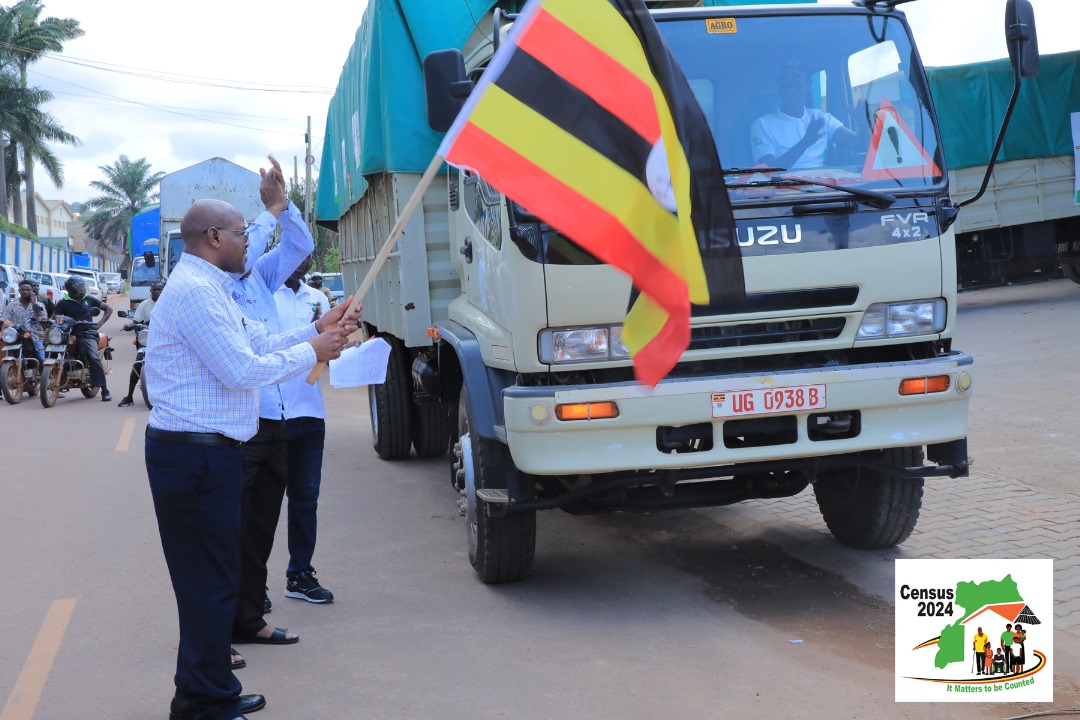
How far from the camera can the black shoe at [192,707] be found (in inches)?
159

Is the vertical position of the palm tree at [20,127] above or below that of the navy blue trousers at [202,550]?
above

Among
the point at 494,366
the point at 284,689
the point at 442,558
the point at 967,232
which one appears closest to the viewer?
the point at 284,689

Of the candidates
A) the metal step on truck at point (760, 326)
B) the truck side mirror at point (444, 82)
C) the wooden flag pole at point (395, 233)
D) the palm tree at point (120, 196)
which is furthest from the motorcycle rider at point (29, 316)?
the palm tree at point (120, 196)

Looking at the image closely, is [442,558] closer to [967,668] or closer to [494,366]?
[494,366]

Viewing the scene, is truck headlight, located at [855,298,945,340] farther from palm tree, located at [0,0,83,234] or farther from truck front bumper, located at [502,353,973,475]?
palm tree, located at [0,0,83,234]

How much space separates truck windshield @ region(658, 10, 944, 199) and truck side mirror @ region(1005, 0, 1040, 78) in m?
0.54

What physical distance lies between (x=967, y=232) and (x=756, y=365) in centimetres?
1517

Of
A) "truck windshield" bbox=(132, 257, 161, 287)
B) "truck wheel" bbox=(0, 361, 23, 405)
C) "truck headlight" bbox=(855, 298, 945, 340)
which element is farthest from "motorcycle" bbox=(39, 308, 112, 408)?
"truck windshield" bbox=(132, 257, 161, 287)

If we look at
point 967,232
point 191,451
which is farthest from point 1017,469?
point 967,232

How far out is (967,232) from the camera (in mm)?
18641

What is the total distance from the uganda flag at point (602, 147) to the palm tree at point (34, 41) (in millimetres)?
60033

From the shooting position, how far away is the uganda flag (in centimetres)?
350

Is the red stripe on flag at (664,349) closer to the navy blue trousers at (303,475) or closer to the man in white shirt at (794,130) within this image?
the man in white shirt at (794,130)

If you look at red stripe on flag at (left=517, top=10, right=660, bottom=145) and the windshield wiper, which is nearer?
red stripe on flag at (left=517, top=10, right=660, bottom=145)
